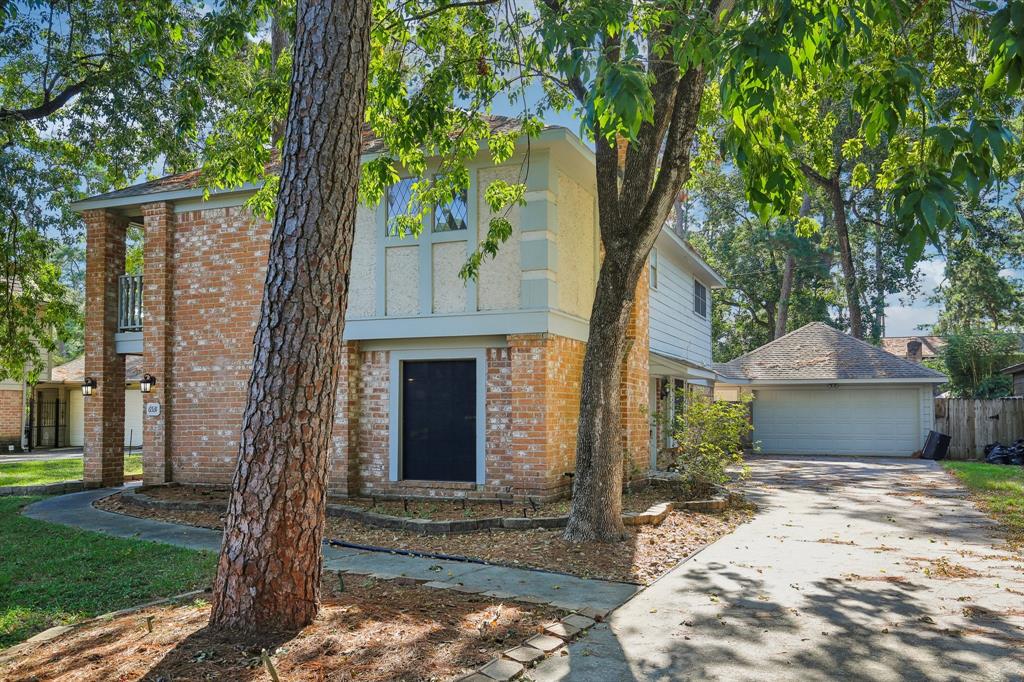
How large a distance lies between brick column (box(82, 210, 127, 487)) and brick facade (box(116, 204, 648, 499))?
0.62 ft

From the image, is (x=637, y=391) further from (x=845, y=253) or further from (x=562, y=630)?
(x=845, y=253)

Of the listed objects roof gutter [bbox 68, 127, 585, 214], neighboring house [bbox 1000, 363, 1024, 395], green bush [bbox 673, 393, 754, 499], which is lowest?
green bush [bbox 673, 393, 754, 499]

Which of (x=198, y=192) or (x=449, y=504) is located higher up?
(x=198, y=192)

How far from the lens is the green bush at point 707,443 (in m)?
10.9

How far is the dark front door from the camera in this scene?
10.9 meters

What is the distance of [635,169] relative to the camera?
7941mm

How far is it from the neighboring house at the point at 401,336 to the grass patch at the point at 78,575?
139 inches

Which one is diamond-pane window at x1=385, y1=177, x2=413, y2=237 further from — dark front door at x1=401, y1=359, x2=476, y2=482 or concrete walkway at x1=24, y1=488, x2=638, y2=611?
concrete walkway at x1=24, y1=488, x2=638, y2=611

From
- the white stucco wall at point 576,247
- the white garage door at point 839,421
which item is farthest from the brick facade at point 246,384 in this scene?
the white garage door at point 839,421

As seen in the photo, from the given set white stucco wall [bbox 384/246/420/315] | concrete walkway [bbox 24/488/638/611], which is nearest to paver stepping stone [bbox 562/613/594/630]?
concrete walkway [bbox 24/488/638/611]

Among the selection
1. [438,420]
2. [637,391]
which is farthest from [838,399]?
[438,420]

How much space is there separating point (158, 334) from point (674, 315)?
1093 cm

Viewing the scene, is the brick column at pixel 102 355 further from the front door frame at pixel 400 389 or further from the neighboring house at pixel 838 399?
the neighboring house at pixel 838 399

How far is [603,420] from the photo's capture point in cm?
789
